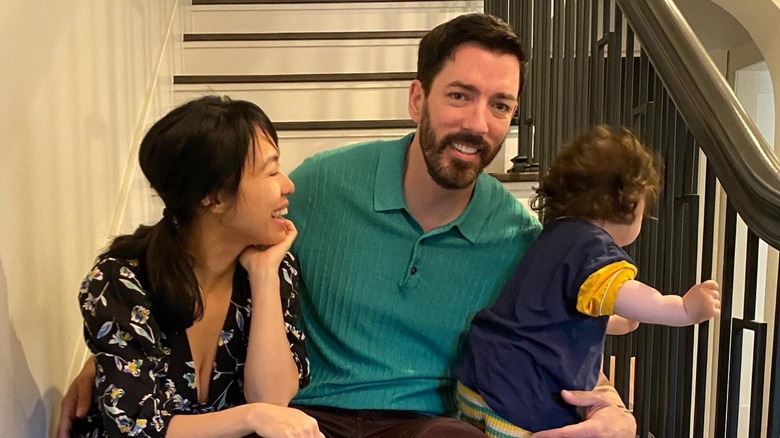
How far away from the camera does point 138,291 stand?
1162 millimetres

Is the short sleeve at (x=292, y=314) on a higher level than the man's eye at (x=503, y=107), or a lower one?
lower

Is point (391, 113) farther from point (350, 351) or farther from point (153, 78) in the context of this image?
point (350, 351)

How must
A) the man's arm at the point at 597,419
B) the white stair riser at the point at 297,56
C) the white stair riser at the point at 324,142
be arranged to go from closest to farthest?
the man's arm at the point at 597,419 → the white stair riser at the point at 324,142 → the white stair riser at the point at 297,56

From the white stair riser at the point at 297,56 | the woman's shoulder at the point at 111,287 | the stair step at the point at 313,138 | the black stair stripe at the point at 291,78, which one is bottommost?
the woman's shoulder at the point at 111,287

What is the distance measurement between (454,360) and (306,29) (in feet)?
7.17

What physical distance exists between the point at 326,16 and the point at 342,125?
0.77 meters

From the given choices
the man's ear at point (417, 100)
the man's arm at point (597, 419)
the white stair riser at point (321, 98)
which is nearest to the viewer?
the man's arm at point (597, 419)

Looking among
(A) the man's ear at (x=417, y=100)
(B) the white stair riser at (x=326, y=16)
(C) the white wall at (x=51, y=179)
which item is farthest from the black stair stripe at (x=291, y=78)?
(A) the man's ear at (x=417, y=100)

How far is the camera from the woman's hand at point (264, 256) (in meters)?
1.25

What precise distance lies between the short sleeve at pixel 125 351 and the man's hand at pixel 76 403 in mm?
141

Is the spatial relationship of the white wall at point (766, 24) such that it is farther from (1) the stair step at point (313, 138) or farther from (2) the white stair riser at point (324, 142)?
(1) the stair step at point (313, 138)

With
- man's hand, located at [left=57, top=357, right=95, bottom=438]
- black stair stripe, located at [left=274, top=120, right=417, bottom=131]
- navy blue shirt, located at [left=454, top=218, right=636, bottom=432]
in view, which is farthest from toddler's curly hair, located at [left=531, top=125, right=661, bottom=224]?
black stair stripe, located at [left=274, top=120, right=417, bottom=131]

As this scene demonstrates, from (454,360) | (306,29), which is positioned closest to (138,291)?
(454,360)

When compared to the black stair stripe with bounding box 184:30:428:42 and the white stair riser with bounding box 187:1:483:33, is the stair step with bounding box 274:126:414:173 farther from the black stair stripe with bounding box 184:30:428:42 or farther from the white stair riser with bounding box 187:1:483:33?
the white stair riser with bounding box 187:1:483:33
